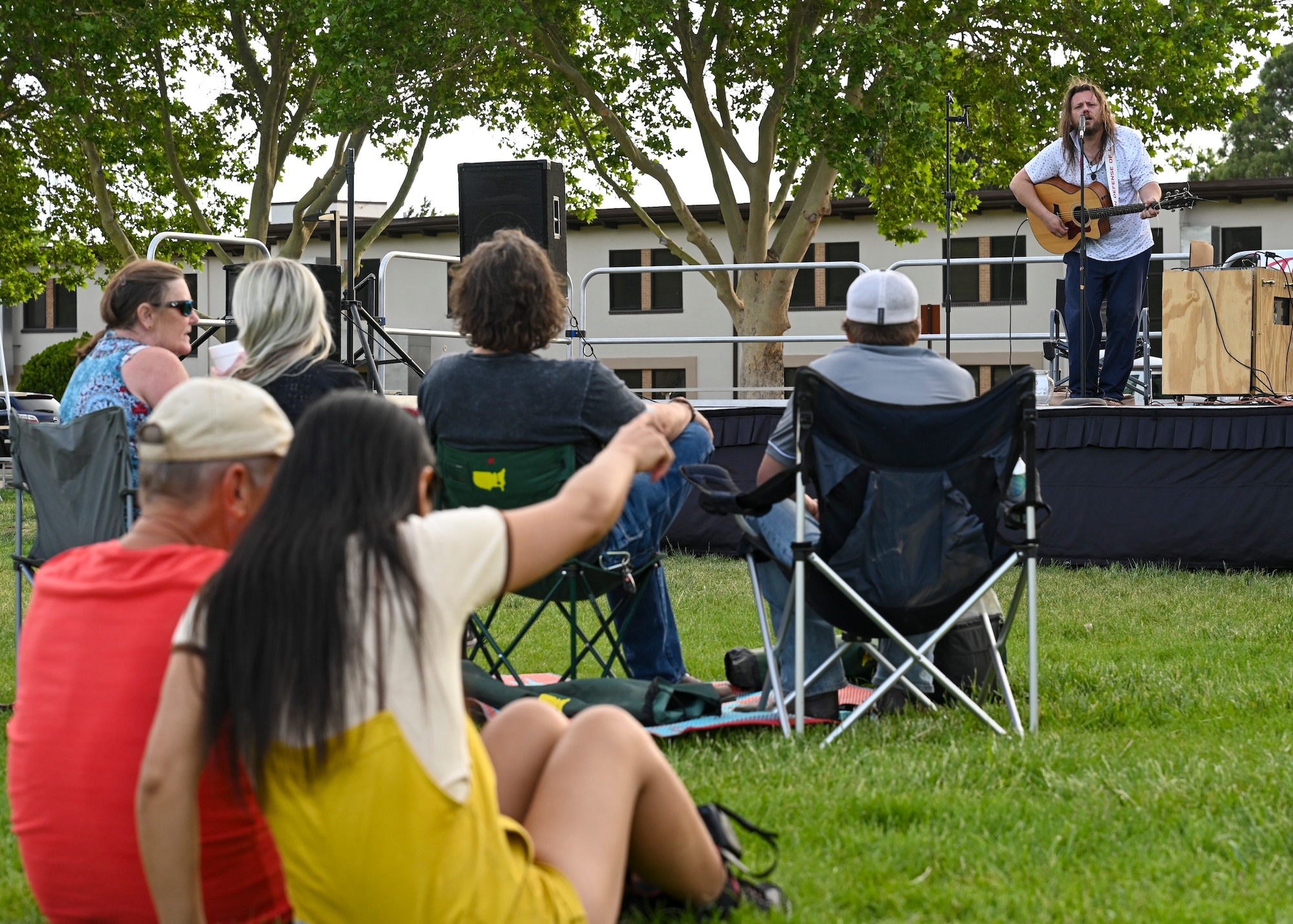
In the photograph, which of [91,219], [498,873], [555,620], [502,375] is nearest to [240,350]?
[502,375]

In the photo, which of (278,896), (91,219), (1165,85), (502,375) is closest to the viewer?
(278,896)

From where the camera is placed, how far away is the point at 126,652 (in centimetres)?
200

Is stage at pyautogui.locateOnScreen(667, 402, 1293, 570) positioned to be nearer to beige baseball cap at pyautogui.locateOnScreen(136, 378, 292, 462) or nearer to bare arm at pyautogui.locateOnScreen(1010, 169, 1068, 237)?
bare arm at pyautogui.locateOnScreen(1010, 169, 1068, 237)

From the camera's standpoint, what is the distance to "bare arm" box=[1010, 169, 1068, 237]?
7773mm

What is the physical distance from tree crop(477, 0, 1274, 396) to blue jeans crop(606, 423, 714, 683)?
13.8 meters

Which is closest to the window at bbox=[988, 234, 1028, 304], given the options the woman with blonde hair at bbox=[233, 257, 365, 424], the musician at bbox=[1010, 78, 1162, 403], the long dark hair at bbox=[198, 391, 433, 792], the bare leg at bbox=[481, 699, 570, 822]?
the musician at bbox=[1010, 78, 1162, 403]

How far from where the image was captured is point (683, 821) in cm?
228

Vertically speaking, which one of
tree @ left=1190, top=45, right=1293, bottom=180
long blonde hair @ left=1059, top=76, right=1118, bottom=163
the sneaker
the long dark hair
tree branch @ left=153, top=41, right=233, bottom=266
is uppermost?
tree @ left=1190, top=45, right=1293, bottom=180

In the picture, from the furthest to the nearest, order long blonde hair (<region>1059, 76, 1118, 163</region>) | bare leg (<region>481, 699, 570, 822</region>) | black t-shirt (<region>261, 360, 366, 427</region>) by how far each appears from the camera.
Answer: long blonde hair (<region>1059, 76, 1118, 163</region>) → black t-shirt (<region>261, 360, 366, 427</region>) → bare leg (<region>481, 699, 570, 822</region>)

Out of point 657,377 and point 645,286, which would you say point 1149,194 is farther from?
point 645,286

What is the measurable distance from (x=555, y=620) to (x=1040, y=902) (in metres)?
4.03

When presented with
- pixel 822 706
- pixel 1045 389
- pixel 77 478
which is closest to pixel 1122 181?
pixel 822 706

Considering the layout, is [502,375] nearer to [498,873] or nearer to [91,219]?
[498,873]

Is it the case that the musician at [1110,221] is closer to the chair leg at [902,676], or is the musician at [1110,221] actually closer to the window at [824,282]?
the chair leg at [902,676]
